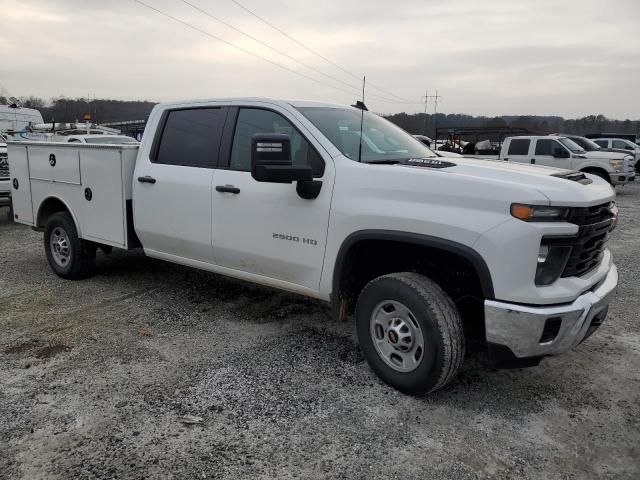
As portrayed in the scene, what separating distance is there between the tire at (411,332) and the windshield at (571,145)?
14919 mm

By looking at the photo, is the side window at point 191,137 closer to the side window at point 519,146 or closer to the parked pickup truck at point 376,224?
the parked pickup truck at point 376,224

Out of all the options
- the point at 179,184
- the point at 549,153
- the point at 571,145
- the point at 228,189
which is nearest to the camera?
the point at 228,189

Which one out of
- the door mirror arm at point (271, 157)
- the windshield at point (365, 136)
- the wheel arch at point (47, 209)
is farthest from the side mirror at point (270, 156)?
the wheel arch at point (47, 209)

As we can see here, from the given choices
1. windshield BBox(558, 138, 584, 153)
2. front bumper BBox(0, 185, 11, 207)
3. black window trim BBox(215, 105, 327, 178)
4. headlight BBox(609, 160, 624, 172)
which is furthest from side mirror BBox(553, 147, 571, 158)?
front bumper BBox(0, 185, 11, 207)

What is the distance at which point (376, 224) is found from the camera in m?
3.33

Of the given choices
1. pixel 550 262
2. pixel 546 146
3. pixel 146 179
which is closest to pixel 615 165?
pixel 546 146

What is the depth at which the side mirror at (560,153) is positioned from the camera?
52.2ft

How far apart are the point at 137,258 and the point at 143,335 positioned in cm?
291

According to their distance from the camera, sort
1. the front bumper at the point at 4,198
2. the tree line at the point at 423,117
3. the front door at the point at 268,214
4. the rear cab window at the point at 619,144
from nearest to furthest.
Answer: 1. the front door at the point at 268,214
2. the front bumper at the point at 4,198
3. the rear cab window at the point at 619,144
4. the tree line at the point at 423,117

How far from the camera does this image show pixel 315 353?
4.07 metres

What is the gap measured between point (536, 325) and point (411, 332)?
2.47 feet

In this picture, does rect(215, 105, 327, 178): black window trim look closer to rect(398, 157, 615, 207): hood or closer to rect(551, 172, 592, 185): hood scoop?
rect(398, 157, 615, 207): hood

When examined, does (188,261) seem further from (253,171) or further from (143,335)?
(253,171)

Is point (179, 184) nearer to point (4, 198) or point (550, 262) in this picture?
point (550, 262)
